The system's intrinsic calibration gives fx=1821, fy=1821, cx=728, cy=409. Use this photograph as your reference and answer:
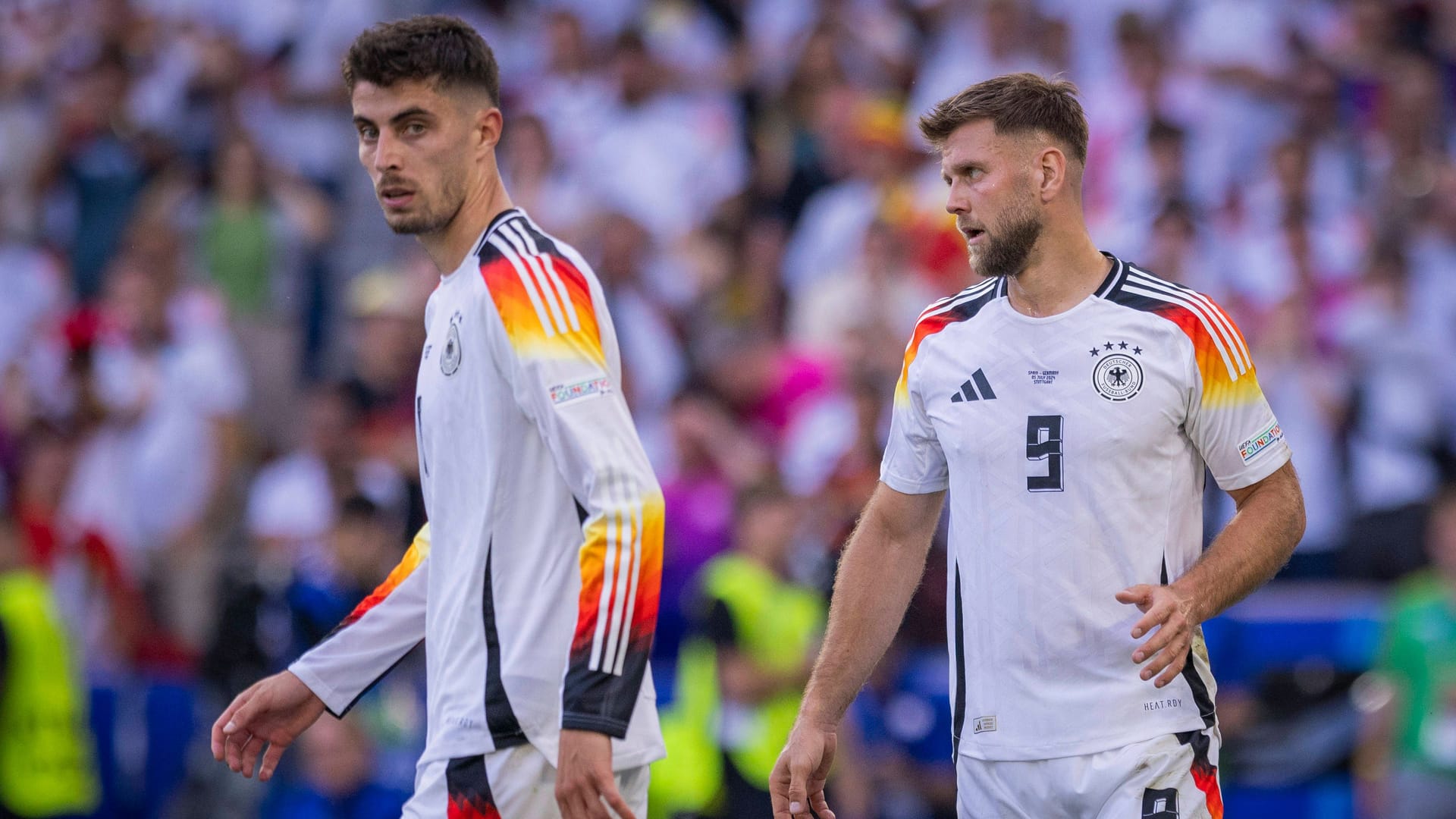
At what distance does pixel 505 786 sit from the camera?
4.57 metres

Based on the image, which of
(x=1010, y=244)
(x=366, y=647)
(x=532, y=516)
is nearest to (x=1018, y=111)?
(x=1010, y=244)

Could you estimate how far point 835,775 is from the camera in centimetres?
877

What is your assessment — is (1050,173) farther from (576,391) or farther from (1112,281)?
(576,391)

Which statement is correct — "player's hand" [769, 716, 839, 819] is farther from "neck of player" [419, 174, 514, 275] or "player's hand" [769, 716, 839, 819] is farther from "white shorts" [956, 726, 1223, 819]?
"neck of player" [419, 174, 514, 275]

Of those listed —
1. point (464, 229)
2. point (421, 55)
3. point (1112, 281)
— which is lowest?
point (1112, 281)

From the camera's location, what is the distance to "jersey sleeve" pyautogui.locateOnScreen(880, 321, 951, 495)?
5117 millimetres

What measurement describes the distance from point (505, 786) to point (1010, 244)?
194 centimetres

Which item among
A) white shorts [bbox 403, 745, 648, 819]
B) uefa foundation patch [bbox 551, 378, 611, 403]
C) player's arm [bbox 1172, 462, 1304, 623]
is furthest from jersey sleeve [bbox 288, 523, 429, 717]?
player's arm [bbox 1172, 462, 1304, 623]

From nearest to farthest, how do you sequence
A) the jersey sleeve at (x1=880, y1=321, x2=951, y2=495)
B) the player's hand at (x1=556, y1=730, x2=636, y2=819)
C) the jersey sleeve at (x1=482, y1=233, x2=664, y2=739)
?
1. the player's hand at (x1=556, y1=730, x2=636, y2=819)
2. the jersey sleeve at (x1=482, y1=233, x2=664, y2=739)
3. the jersey sleeve at (x1=880, y1=321, x2=951, y2=495)

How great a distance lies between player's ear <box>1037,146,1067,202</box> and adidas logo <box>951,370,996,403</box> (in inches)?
20.0

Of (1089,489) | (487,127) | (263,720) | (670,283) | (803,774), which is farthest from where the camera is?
(670,283)

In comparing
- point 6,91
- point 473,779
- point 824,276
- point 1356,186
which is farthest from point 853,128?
point 473,779

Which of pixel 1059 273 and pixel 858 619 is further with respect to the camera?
pixel 858 619

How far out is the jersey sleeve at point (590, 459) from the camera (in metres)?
4.32
